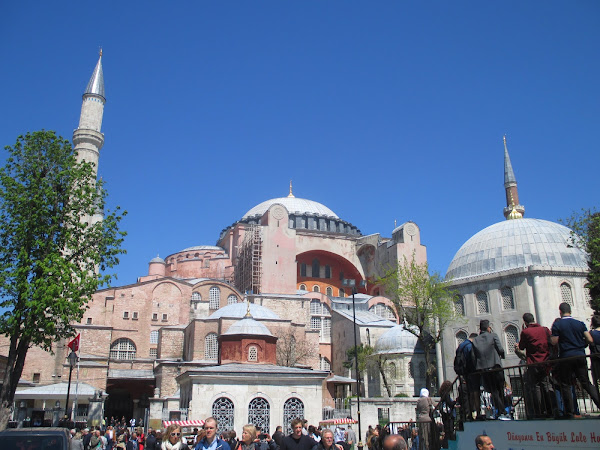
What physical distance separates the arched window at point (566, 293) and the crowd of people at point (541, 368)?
78.0ft

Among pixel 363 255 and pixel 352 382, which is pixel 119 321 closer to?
pixel 352 382

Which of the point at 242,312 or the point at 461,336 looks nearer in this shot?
the point at 461,336

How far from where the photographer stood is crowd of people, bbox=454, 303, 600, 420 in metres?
6.93

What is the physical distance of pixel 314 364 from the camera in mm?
38000

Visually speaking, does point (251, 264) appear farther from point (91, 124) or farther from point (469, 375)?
point (469, 375)

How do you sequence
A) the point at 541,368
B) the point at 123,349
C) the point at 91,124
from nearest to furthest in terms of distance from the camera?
1. the point at 541,368
2. the point at 91,124
3. the point at 123,349

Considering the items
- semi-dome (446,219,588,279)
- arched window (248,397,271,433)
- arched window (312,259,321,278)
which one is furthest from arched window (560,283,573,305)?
arched window (312,259,321,278)

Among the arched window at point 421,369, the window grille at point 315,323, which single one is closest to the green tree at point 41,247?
the arched window at point 421,369

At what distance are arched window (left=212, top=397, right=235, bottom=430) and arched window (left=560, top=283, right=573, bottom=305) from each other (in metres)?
18.5

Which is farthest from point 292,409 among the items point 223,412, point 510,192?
point 510,192

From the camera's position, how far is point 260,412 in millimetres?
23656

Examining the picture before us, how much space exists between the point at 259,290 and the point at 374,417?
2080 cm

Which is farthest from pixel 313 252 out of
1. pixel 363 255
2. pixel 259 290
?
pixel 259 290

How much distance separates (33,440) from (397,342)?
29.3 meters
